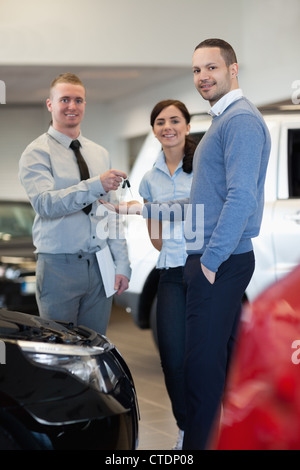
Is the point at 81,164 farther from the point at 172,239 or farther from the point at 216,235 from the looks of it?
the point at 216,235

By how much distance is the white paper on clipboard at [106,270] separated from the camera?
3.77 meters

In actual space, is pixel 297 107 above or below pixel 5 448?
above

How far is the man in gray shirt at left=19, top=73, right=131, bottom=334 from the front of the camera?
3.61 meters

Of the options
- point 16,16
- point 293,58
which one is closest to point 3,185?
point 16,16

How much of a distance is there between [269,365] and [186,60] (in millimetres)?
9644

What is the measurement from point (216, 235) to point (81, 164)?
3.63ft

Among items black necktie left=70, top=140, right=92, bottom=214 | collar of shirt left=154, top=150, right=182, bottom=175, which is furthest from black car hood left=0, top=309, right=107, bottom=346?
collar of shirt left=154, top=150, right=182, bottom=175

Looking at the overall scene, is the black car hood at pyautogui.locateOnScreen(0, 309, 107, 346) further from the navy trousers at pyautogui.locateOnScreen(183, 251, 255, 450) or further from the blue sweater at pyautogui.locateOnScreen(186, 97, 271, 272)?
the blue sweater at pyautogui.locateOnScreen(186, 97, 271, 272)

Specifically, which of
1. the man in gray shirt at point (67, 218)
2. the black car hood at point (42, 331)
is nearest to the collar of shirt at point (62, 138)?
the man in gray shirt at point (67, 218)

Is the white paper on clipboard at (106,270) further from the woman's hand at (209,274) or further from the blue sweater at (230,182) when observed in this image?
the woman's hand at (209,274)

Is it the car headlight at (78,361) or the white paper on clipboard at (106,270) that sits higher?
the white paper on clipboard at (106,270)

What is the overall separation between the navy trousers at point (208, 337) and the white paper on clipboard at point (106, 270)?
773 mm

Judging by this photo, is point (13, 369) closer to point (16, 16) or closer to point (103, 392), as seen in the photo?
point (103, 392)

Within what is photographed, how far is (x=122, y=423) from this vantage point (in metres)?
2.59
